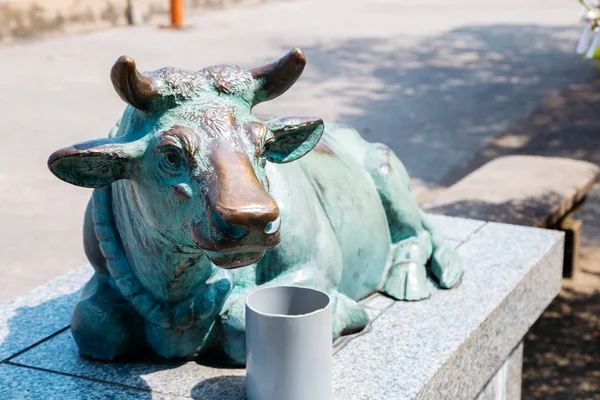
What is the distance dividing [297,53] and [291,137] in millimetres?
309

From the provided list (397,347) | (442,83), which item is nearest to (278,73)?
(397,347)

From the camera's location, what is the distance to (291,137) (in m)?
2.94

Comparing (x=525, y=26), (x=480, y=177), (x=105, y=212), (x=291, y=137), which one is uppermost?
(x=291, y=137)

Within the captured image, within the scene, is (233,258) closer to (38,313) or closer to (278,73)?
(278,73)

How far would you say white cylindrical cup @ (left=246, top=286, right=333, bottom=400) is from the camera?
2824mm

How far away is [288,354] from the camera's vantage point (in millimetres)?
2848

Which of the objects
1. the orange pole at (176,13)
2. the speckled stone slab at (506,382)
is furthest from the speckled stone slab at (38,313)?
the orange pole at (176,13)

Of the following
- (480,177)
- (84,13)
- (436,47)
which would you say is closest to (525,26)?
(436,47)

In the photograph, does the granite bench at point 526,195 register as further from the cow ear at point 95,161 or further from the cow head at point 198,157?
the cow ear at point 95,161

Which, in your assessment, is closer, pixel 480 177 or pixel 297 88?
pixel 480 177

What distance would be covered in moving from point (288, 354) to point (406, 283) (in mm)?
1187

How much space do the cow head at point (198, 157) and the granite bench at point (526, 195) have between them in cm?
332

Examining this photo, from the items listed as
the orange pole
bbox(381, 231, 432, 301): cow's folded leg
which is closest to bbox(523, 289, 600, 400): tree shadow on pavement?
bbox(381, 231, 432, 301): cow's folded leg

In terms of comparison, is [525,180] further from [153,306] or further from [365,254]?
[153,306]
